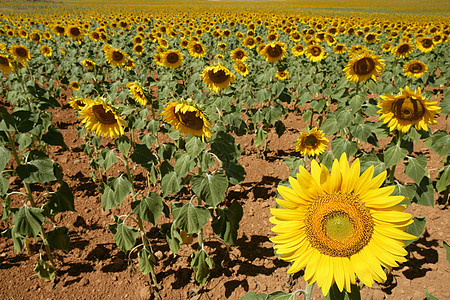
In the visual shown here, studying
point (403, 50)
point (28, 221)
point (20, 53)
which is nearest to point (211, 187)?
point (28, 221)

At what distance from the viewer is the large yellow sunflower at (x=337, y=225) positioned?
1218 millimetres

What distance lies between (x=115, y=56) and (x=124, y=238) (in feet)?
14.5

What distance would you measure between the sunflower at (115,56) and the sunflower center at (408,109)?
207 inches

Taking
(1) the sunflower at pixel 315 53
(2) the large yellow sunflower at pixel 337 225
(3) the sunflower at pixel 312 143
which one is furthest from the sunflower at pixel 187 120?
(1) the sunflower at pixel 315 53

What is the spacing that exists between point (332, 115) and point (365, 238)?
255 centimetres

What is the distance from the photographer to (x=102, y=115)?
7.94ft

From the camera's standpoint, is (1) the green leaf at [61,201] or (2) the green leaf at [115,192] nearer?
(2) the green leaf at [115,192]

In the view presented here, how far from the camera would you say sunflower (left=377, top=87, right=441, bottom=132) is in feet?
6.56

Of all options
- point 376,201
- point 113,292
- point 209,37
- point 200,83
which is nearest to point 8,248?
point 113,292

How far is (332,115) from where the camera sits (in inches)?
140

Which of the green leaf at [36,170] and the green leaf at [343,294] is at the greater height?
the green leaf at [343,294]

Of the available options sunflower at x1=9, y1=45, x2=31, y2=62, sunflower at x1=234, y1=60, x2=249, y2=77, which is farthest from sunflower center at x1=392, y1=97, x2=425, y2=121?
sunflower at x1=9, y1=45, x2=31, y2=62

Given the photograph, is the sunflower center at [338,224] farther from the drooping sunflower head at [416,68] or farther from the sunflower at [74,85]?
the sunflower at [74,85]

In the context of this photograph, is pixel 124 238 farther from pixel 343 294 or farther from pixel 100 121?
pixel 343 294
